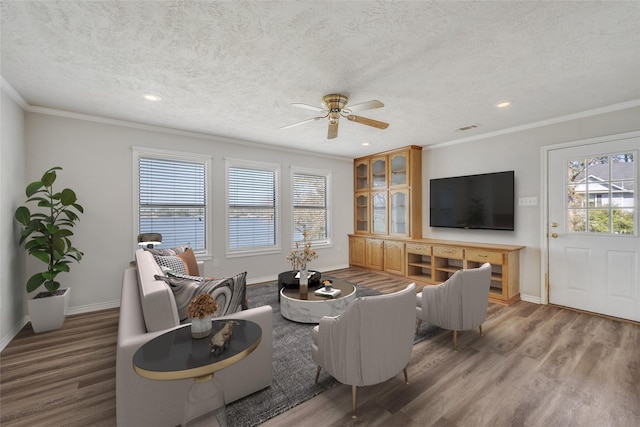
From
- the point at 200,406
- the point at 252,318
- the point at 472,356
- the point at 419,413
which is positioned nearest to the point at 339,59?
the point at 252,318

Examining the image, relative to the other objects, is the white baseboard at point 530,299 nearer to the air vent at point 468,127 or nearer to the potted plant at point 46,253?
the air vent at point 468,127

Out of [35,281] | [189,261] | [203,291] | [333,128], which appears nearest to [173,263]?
[189,261]

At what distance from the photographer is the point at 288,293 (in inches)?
132

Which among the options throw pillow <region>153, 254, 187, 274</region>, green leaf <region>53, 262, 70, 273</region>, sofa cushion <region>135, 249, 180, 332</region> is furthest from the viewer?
green leaf <region>53, 262, 70, 273</region>

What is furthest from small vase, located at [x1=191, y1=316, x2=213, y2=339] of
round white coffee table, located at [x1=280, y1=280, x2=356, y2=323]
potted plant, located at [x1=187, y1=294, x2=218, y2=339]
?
round white coffee table, located at [x1=280, y1=280, x2=356, y2=323]

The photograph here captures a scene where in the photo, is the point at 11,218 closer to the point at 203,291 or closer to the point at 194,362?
the point at 203,291

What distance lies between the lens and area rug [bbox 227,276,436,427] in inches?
69.2

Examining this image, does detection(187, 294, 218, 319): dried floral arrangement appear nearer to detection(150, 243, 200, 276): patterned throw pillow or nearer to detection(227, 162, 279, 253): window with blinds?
detection(150, 243, 200, 276): patterned throw pillow

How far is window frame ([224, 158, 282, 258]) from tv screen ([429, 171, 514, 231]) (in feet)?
9.74

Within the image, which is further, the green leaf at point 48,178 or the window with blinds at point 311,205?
the window with blinds at point 311,205

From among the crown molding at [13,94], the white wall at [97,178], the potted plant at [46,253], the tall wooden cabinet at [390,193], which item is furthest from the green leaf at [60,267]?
the tall wooden cabinet at [390,193]

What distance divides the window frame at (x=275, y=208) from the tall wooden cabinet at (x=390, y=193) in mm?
2064

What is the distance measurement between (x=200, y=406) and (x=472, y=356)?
7.58ft

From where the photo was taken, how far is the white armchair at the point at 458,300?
2539mm
